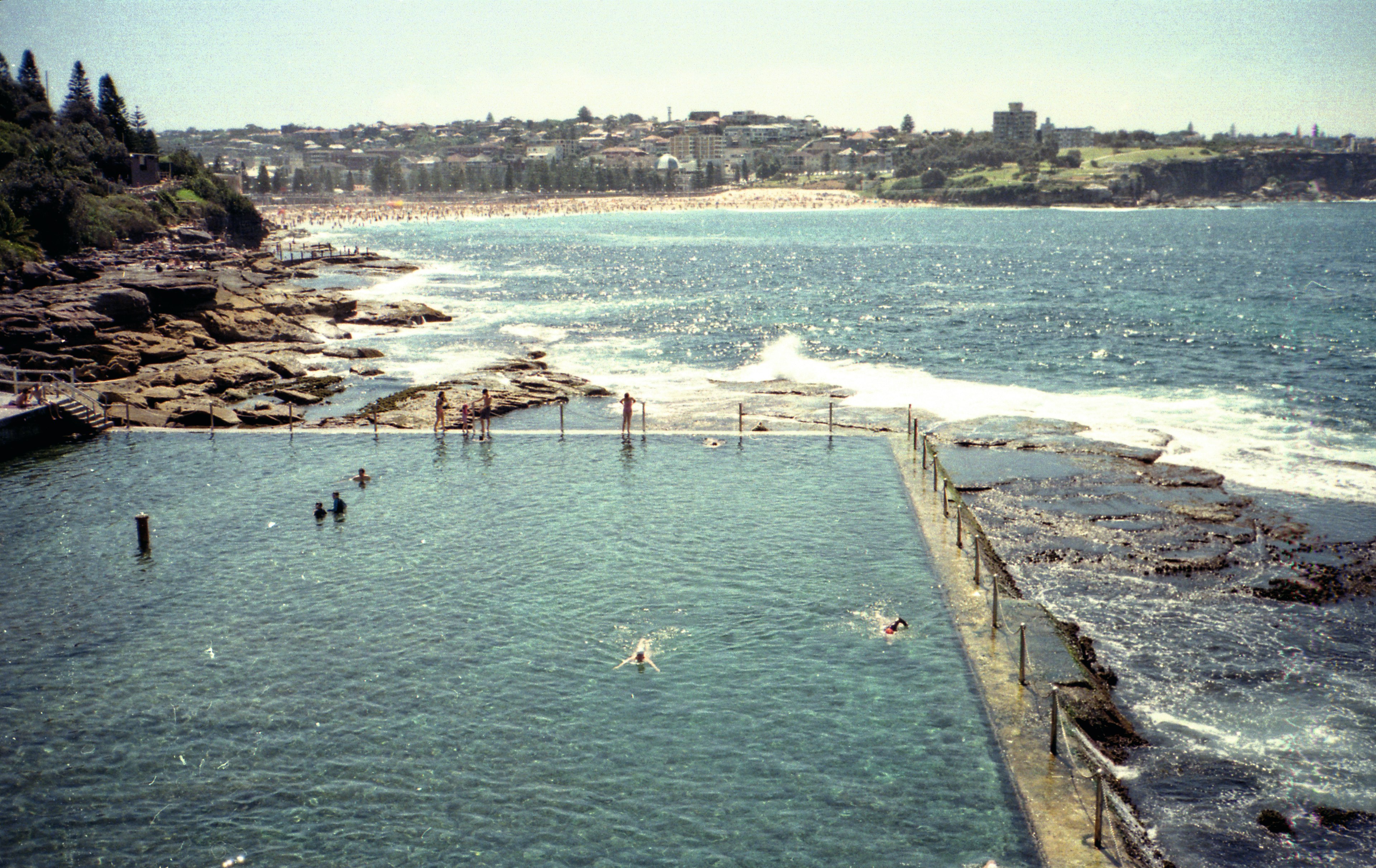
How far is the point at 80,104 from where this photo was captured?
107688mm

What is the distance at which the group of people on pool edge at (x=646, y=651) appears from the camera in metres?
19.4

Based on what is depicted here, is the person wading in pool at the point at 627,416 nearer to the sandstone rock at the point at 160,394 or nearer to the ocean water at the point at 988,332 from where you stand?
the ocean water at the point at 988,332

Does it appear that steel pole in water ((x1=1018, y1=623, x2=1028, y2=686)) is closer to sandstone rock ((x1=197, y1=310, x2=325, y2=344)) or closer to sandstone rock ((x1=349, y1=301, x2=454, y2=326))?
sandstone rock ((x1=197, y1=310, x2=325, y2=344))

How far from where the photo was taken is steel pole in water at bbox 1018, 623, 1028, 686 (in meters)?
17.8

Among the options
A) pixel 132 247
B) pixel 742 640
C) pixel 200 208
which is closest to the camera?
pixel 742 640

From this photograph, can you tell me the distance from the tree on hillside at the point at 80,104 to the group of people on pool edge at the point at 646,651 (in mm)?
110815

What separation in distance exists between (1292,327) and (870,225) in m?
135

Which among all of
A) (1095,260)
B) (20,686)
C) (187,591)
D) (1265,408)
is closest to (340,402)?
(187,591)

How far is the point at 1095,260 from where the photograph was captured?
12456 centimetres

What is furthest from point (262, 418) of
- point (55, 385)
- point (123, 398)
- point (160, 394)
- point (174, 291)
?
point (174, 291)

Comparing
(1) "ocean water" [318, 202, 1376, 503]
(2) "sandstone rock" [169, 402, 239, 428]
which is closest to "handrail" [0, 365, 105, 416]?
(2) "sandstone rock" [169, 402, 239, 428]

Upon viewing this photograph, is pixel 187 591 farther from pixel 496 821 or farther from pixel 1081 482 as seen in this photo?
pixel 1081 482

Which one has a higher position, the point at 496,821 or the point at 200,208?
the point at 200,208

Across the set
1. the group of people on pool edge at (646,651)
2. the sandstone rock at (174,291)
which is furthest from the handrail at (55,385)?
the group of people on pool edge at (646,651)
